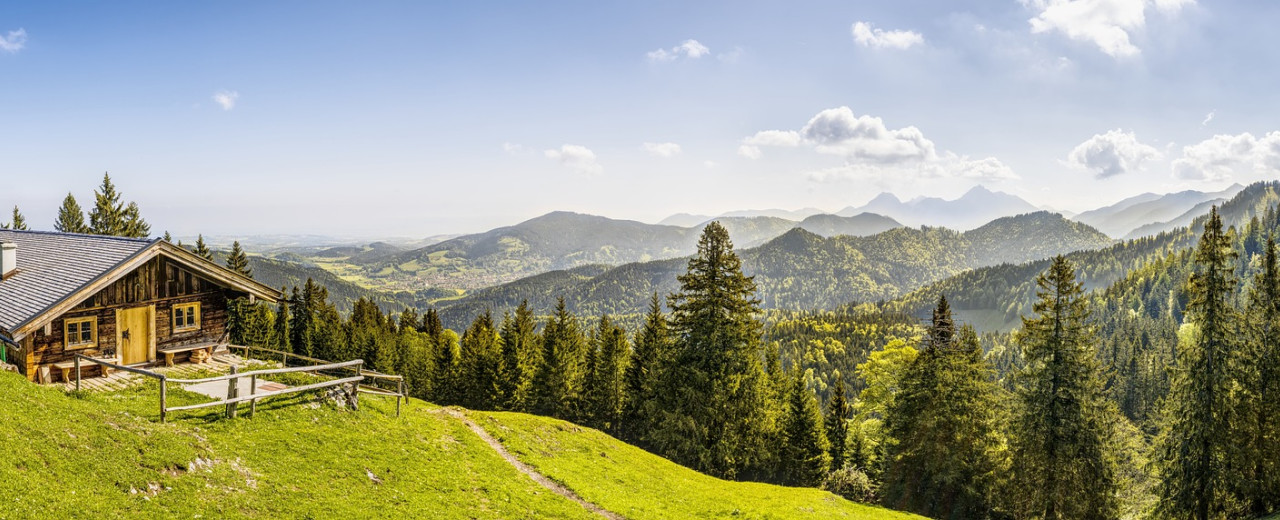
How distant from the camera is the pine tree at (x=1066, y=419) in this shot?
1222 inches

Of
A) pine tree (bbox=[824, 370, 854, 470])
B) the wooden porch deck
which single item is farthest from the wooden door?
pine tree (bbox=[824, 370, 854, 470])

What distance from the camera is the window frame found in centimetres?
2839

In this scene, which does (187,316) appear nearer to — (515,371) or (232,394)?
(232,394)

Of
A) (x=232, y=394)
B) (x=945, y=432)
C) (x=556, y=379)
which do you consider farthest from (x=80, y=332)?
(x=945, y=432)

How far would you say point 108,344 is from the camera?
2592cm

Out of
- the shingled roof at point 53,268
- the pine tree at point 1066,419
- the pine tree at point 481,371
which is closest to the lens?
the shingled roof at point 53,268

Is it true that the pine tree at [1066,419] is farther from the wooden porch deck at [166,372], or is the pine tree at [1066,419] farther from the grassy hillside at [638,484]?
the wooden porch deck at [166,372]

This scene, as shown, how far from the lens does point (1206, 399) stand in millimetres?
29469

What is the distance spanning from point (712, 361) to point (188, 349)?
30223mm

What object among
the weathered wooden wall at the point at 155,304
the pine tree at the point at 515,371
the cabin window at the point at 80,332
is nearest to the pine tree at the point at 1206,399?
the weathered wooden wall at the point at 155,304

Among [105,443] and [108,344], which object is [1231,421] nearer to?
[105,443]

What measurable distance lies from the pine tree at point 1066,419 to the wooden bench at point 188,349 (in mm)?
45530

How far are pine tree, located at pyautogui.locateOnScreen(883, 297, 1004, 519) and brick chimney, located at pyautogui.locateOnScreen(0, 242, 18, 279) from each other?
5481 cm

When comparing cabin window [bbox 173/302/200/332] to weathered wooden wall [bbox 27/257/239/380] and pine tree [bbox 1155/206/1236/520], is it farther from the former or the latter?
pine tree [bbox 1155/206/1236/520]
